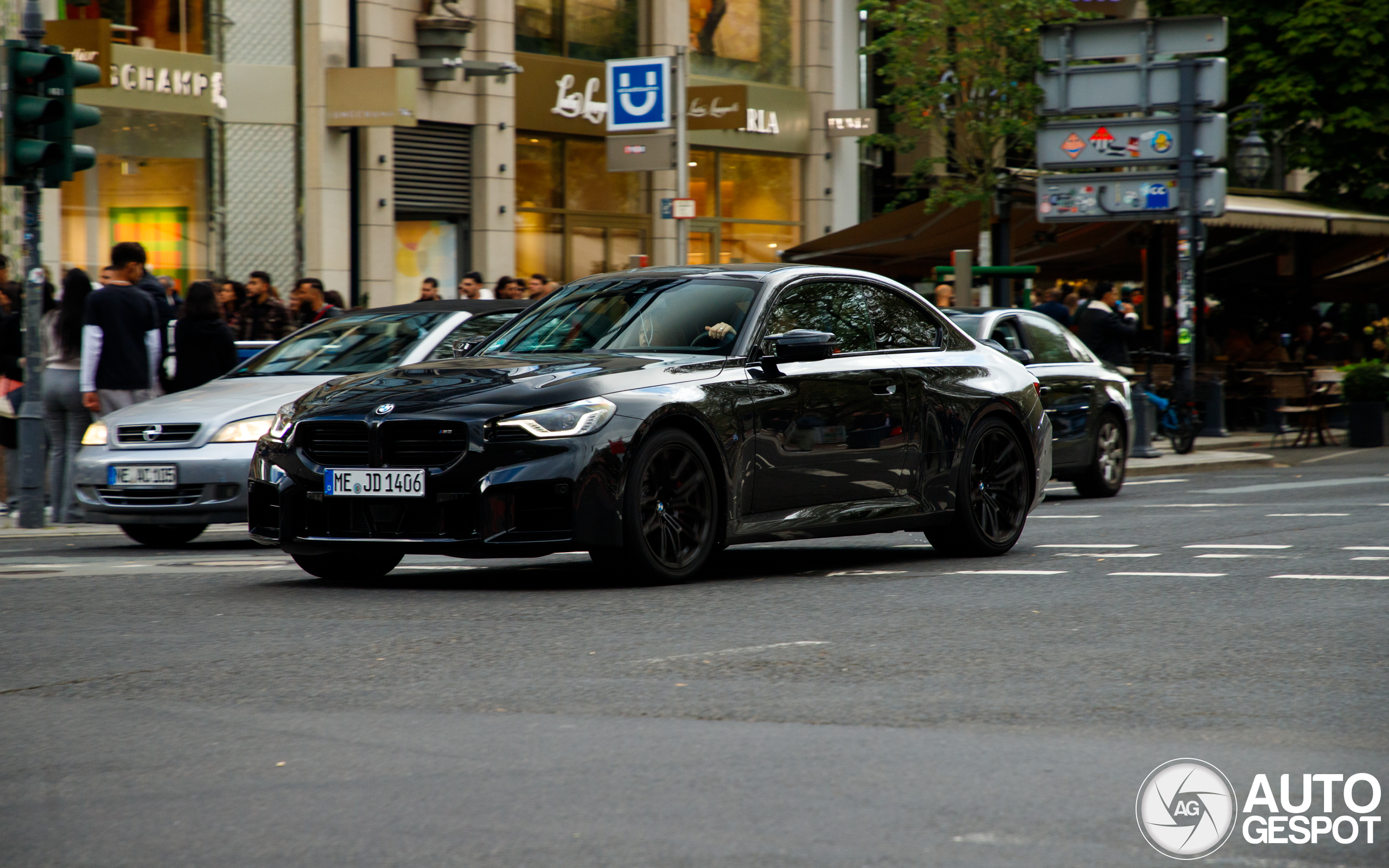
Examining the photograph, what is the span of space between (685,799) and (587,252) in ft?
88.4

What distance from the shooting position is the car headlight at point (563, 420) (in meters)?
8.40

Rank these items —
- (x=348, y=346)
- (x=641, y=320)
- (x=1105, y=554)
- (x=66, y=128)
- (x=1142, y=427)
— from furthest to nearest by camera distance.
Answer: (x=1142, y=427)
(x=66, y=128)
(x=348, y=346)
(x=1105, y=554)
(x=641, y=320)

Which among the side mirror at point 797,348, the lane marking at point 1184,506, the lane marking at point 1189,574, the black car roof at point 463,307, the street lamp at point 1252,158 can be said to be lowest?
the lane marking at point 1184,506

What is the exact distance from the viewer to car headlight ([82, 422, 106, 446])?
1193 centimetres

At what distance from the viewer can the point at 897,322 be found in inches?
409

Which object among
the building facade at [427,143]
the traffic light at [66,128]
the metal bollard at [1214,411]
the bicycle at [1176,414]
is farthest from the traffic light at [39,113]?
the metal bollard at [1214,411]

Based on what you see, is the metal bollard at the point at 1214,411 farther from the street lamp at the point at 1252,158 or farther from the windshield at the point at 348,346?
the windshield at the point at 348,346

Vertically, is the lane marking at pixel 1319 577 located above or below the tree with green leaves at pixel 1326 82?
below

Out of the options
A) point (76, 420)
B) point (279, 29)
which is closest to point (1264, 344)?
point (279, 29)

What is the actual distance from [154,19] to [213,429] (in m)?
13.5

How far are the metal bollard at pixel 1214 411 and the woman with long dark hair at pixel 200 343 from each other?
15755mm

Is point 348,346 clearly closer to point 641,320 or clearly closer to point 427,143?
point 641,320

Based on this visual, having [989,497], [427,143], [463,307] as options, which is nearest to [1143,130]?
[427,143]

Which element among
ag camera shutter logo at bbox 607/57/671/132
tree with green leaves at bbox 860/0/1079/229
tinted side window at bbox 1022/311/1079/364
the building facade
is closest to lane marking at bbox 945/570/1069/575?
tinted side window at bbox 1022/311/1079/364
